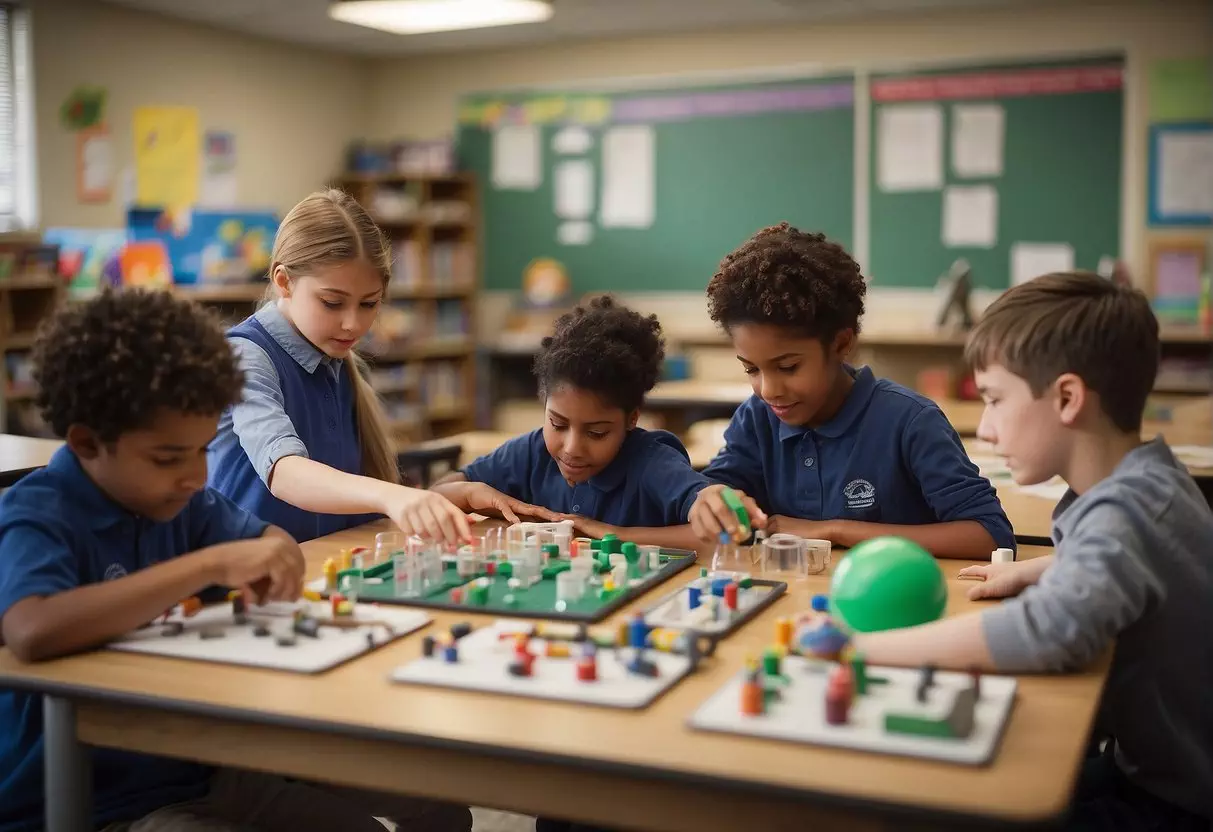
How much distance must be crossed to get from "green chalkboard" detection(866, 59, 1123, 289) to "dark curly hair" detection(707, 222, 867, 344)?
4668 mm

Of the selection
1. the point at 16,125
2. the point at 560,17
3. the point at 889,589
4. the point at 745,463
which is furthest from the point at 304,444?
the point at 560,17

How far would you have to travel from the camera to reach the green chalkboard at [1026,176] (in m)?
6.18

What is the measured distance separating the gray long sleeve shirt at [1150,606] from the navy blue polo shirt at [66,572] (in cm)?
97

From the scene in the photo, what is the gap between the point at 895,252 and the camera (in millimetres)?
6629

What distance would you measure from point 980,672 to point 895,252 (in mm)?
5631

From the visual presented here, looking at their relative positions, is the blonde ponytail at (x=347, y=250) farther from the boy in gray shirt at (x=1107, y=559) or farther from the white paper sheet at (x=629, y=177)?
the white paper sheet at (x=629, y=177)

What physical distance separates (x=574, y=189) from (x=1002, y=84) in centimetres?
247

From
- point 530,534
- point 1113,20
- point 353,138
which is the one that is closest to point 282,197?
point 353,138

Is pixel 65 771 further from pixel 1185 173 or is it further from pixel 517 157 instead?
pixel 517 157

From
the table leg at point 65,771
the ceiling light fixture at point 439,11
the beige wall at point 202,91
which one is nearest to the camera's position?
the table leg at point 65,771

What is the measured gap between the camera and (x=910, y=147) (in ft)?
21.5

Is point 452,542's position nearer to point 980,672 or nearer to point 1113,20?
point 980,672

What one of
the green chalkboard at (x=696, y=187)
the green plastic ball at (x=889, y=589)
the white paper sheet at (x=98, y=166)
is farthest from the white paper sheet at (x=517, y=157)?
the green plastic ball at (x=889, y=589)

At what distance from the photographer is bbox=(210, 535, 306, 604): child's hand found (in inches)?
55.9
